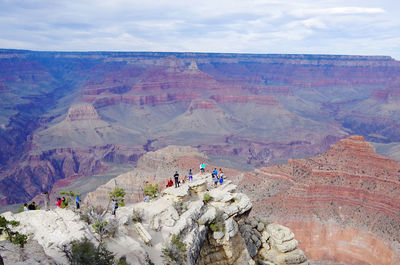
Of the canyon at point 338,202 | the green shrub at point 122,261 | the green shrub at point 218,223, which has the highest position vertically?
the green shrub at point 122,261

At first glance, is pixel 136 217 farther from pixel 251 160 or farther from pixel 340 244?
pixel 251 160

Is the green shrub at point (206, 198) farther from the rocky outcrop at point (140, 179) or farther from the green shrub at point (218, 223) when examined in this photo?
the rocky outcrop at point (140, 179)

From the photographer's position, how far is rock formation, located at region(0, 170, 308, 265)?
18.1 m

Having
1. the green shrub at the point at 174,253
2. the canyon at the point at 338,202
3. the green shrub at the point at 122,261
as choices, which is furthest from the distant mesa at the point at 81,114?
the green shrub at the point at 122,261

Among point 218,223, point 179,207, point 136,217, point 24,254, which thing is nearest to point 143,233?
point 136,217

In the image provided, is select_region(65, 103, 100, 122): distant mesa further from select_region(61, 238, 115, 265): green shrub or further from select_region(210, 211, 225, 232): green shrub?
select_region(61, 238, 115, 265): green shrub

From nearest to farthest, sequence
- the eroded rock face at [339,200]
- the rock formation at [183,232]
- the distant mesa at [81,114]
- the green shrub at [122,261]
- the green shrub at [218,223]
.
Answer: the green shrub at [122,261] → the rock formation at [183,232] → the green shrub at [218,223] → the eroded rock face at [339,200] → the distant mesa at [81,114]

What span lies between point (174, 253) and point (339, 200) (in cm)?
3489

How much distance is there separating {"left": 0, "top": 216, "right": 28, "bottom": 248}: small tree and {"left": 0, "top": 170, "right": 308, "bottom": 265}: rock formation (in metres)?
0.41

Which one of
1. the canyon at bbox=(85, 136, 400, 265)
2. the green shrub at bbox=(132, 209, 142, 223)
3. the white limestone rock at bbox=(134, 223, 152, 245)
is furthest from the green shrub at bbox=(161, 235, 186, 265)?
the canyon at bbox=(85, 136, 400, 265)

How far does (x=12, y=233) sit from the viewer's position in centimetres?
1736

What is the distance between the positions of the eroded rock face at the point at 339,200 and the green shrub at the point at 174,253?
89.9 feet

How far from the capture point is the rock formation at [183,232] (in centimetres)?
1811

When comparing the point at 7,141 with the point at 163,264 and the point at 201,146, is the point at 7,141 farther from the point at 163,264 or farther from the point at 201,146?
the point at 163,264
